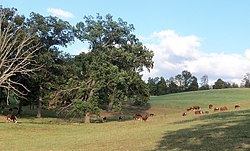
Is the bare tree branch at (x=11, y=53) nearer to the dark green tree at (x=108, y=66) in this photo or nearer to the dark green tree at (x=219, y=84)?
the dark green tree at (x=108, y=66)

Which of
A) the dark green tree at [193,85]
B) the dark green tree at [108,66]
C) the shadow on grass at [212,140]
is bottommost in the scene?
the shadow on grass at [212,140]

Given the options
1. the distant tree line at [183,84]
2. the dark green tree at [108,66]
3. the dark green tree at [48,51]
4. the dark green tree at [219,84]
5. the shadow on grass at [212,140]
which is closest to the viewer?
the shadow on grass at [212,140]

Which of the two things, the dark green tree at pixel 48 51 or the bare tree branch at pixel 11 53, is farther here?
the dark green tree at pixel 48 51

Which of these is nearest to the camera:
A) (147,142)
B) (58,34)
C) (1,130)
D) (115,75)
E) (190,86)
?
(147,142)

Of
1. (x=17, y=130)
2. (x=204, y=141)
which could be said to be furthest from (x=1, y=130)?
(x=204, y=141)

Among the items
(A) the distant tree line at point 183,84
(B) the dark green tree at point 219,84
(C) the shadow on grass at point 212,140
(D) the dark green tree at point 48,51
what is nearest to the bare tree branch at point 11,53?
(D) the dark green tree at point 48,51

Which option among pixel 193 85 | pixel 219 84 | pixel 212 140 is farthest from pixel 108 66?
pixel 219 84

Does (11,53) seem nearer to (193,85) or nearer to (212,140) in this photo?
(212,140)

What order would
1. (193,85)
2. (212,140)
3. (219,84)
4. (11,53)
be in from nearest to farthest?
(212,140)
(11,53)
(193,85)
(219,84)

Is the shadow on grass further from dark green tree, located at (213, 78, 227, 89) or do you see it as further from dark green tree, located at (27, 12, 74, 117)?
dark green tree, located at (213, 78, 227, 89)

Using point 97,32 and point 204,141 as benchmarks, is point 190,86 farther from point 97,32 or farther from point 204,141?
point 204,141

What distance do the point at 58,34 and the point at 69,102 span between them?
40.2 ft

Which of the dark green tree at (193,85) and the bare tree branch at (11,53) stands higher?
the dark green tree at (193,85)

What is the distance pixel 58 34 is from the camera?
55.1 metres
